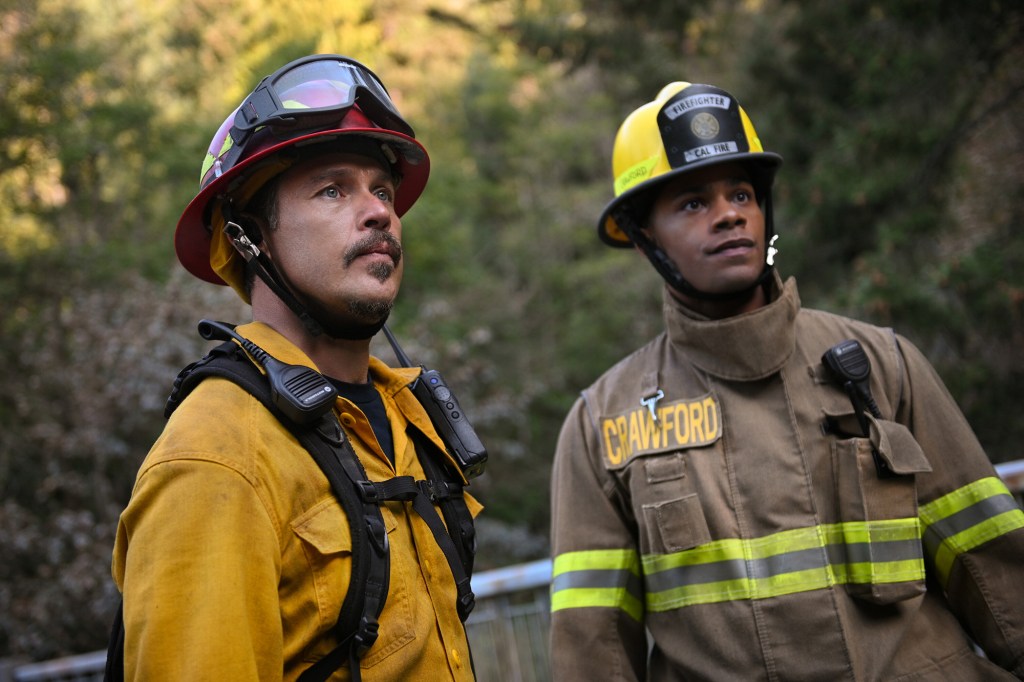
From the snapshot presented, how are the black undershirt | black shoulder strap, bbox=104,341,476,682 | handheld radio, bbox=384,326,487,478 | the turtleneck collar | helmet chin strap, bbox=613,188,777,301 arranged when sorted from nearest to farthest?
black shoulder strap, bbox=104,341,476,682
the black undershirt
handheld radio, bbox=384,326,487,478
the turtleneck collar
helmet chin strap, bbox=613,188,777,301

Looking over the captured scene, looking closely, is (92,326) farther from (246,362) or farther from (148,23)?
(148,23)

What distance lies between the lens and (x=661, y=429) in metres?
2.97

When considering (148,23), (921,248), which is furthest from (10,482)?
(148,23)

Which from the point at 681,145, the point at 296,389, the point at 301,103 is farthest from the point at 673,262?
the point at 296,389

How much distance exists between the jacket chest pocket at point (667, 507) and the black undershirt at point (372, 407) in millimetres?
896

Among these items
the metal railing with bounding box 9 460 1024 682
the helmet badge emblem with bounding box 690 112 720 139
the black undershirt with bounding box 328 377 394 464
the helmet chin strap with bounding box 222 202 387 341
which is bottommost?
the metal railing with bounding box 9 460 1024 682

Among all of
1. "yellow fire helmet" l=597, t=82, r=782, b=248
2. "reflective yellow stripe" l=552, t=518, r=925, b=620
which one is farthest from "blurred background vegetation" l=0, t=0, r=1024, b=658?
"reflective yellow stripe" l=552, t=518, r=925, b=620

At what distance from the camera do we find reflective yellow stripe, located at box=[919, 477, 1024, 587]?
2.74 m

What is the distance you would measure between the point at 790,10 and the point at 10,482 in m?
10.3

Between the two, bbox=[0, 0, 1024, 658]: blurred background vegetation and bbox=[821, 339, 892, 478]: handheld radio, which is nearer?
bbox=[821, 339, 892, 478]: handheld radio

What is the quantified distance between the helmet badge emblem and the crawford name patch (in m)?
0.93

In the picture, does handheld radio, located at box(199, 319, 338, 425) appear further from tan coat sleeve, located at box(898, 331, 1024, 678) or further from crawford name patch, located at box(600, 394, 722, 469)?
tan coat sleeve, located at box(898, 331, 1024, 678)

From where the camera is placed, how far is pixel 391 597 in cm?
206

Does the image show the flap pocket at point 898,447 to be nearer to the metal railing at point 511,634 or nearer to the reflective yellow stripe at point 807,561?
the reflective yellow stripe at point 807,561
